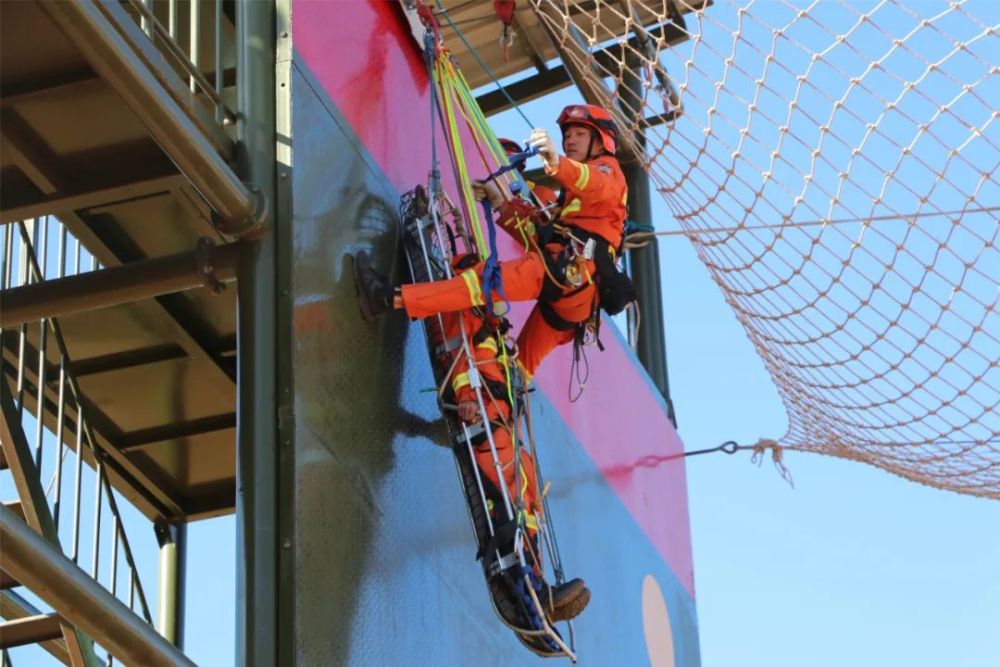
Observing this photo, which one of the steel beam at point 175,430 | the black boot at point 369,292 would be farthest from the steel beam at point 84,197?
the steel beam at point 175,430

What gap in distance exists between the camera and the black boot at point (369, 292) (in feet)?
23.0

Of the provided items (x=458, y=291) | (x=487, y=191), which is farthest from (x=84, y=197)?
(x=487, y=191)

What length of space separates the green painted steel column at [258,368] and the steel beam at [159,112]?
0.49 ft

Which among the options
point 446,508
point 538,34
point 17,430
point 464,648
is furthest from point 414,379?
point 538,34

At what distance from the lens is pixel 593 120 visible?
7625 millimetres

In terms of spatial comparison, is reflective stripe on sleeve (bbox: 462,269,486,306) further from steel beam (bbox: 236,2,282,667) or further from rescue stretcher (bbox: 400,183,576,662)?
steel beam (bbox: 236,2,282,667)

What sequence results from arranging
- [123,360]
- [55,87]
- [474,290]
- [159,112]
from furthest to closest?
1. [123,360]
2. [474,290]
3. [55,87]
4. [159,112]

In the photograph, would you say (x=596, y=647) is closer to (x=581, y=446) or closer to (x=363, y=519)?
(x=581, y=446)

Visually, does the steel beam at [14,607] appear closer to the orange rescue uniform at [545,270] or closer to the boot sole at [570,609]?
the orange rescue uniform at [545,270]

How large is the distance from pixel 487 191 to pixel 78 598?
2934 mm


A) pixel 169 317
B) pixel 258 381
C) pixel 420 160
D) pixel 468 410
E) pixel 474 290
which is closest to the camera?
pixel 258 381

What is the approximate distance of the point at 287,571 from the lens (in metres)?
6.08

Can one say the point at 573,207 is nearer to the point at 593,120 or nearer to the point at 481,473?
the point at 593,120

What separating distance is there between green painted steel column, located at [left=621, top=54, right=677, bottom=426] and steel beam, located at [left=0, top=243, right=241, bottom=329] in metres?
6.28
